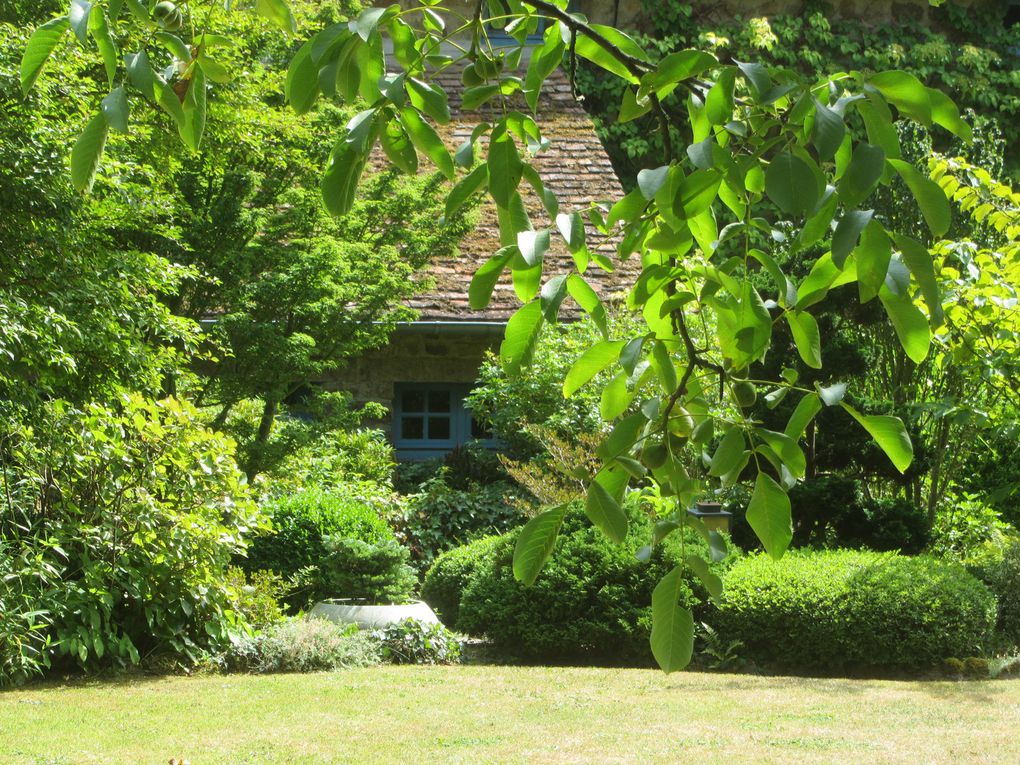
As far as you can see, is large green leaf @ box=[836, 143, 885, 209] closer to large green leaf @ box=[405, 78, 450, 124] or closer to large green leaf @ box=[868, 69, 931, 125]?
large green leaf @ box=[868, 69, 931, 125]

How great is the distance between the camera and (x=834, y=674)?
806 centimetres

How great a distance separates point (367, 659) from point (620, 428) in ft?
22.3

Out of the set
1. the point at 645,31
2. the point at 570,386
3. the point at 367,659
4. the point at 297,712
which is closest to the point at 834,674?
the point at 367,659

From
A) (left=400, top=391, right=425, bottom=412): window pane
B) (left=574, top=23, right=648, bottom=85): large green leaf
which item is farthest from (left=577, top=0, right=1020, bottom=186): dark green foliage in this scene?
(left=574, top=23, right=648, bottom=85): large green leaf

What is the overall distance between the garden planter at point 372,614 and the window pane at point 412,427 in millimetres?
5342

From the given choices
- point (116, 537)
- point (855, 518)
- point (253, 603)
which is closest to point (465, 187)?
point (116, 537)

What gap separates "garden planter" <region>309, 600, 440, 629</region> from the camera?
8469 millimetres

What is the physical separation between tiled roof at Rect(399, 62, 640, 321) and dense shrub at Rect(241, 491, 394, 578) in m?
2.90

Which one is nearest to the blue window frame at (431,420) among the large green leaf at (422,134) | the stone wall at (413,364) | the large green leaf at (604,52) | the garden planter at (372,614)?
the stone wall at (413,364)

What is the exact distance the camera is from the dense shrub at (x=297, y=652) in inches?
303

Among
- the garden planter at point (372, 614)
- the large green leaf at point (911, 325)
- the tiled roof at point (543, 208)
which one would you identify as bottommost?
the garden planter at point (372, 614)

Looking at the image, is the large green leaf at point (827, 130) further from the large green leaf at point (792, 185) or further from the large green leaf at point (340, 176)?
the large green leaf at point (340, 176)

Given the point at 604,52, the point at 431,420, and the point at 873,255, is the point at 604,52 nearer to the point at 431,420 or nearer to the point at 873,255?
the point at 873,255

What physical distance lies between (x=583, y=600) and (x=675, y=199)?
7237 millimetres
